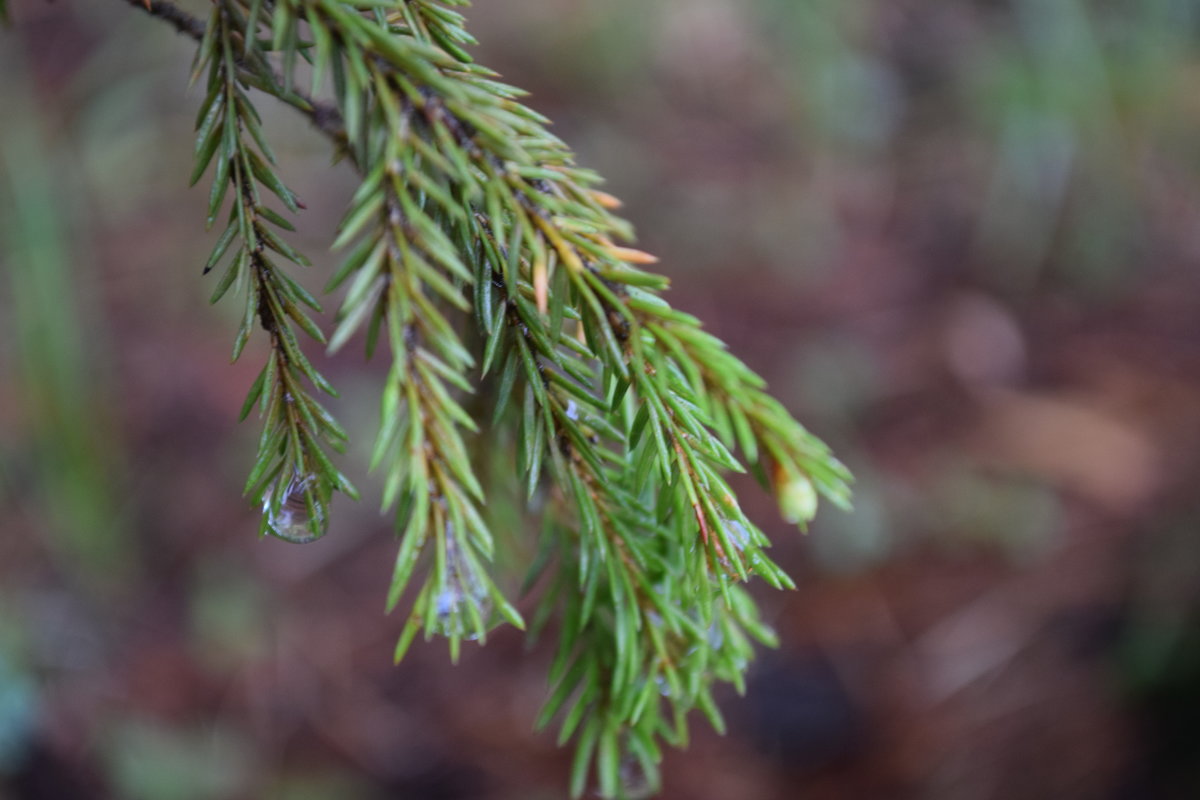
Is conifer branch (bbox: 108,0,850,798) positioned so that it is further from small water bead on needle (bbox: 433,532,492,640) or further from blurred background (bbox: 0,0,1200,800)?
blurred background (bbox: 0,0,1200,800)

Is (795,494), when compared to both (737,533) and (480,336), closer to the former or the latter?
(737,533)

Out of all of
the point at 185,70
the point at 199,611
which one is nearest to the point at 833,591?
the point at 199,611

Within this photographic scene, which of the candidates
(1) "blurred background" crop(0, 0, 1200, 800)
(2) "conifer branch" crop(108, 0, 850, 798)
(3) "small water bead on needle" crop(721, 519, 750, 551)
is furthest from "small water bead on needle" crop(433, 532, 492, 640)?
(1) "blurred background" crop(0, 0, 1200, 800)

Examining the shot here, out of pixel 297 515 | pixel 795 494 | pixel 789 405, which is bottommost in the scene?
pixel 297 515

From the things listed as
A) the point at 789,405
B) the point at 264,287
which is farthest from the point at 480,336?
the point at 789,405

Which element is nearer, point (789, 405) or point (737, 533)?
point (737, 533)

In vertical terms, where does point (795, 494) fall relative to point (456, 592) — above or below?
above

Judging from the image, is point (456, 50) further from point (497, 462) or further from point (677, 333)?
point (497, 462)

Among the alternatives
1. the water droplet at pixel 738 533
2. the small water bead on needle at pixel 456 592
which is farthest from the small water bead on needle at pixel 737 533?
the small water bead on needle at pixel 456 592
